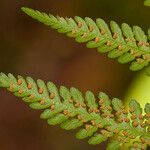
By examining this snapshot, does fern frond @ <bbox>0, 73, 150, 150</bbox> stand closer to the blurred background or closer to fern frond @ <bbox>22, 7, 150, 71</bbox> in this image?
fern frond @ <bbox>22, 7, 150, 71</bbox>

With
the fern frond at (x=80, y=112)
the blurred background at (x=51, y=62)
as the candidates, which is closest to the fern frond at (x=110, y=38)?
the fern frond at (x=80, y=112)

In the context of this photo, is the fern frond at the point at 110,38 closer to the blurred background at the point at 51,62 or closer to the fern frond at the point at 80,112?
the fern frond at the point at 80,112

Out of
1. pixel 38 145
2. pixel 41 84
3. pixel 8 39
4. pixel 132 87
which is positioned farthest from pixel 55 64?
pixel 41 84

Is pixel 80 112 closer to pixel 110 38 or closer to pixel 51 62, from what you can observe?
pixel 110 38

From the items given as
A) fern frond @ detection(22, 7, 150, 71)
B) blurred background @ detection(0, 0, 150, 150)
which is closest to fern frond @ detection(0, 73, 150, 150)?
fern frond @ detection(22, 7, 150, 71)

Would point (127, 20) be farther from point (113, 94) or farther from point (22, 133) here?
point (22, 133)

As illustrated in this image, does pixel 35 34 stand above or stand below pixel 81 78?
above

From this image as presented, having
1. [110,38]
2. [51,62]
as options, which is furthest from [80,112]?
[51,62]
